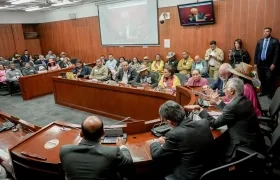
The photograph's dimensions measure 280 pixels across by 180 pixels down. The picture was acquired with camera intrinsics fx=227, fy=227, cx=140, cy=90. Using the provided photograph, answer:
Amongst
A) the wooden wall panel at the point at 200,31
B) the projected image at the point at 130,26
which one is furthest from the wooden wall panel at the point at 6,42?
the projected image at the point at 130,26

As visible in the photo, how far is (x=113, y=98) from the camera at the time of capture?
15.2 feet

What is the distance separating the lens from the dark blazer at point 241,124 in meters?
2.07

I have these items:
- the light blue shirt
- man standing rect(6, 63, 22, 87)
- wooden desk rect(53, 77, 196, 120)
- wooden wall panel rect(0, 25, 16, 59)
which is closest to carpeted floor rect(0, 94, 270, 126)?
wooden desk rect(53, 77, 196, 120)

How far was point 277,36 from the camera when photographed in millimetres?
5254

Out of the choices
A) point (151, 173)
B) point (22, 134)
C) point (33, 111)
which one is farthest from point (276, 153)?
point (33, 111)

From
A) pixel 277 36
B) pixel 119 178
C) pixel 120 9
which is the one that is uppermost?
pixel 120 9

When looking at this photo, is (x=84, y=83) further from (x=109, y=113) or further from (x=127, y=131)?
(x=127, y=131)

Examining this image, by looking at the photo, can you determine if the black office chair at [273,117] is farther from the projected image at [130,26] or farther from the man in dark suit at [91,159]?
the projected image at [130,26]

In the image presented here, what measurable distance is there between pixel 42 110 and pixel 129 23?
436cm

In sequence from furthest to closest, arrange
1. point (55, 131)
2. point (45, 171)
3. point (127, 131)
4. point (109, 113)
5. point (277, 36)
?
point (277, 36)
point (109, 113)
point (55, 131)
point (127, 131)
point (45, 171)

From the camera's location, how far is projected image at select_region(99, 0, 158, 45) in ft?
Result: 24.6

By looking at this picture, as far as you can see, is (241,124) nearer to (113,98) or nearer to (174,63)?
(113,98)

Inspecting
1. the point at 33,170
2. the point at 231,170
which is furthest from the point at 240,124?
the point at 33,170

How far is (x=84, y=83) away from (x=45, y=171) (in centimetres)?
327
